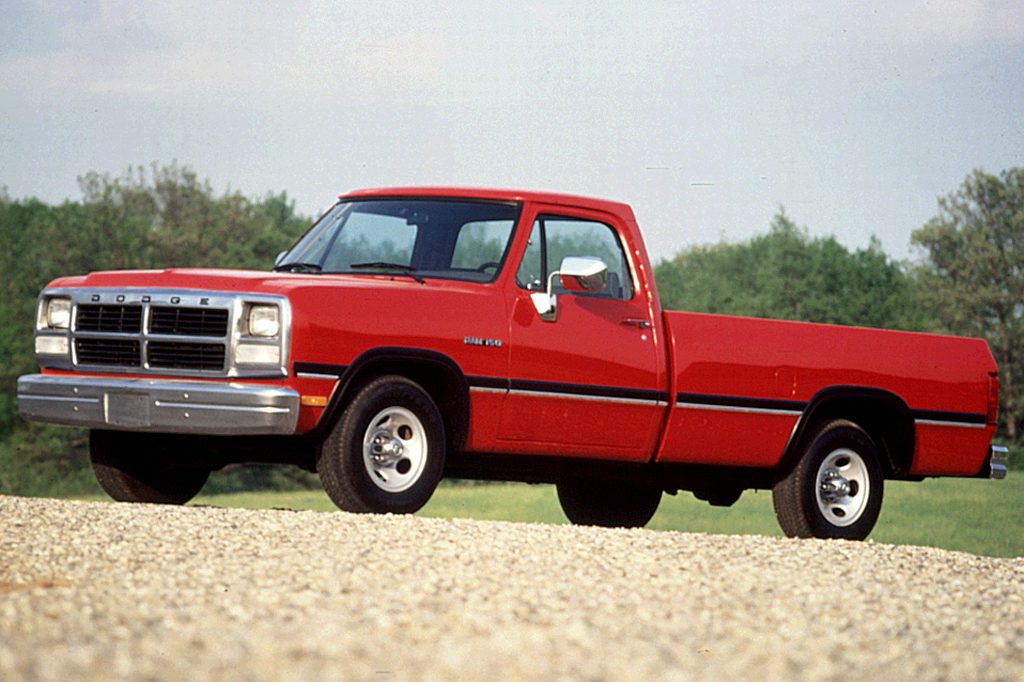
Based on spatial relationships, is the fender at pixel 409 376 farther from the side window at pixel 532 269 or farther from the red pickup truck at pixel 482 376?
the side window at pixel 532 269

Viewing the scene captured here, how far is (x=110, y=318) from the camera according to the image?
10.2 m

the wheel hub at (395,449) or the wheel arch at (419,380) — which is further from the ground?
the wheel arch at (419,380)

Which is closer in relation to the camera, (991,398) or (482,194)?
(482,194)

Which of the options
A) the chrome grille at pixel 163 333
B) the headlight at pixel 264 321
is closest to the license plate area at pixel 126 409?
the chrome grille at pixel 163 333

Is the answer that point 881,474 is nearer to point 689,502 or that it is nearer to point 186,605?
point 186,605

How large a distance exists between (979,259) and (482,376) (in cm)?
6020

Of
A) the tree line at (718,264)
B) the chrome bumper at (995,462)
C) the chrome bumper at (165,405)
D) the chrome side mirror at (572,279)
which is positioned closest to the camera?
the chrome bumper at (165,405)

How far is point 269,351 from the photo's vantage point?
959 centimetres

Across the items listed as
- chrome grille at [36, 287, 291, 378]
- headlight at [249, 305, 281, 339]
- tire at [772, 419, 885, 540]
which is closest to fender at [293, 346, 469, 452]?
headlight at [249, 305, 281, 339]

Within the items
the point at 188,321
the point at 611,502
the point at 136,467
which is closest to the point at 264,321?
the point at 188,321

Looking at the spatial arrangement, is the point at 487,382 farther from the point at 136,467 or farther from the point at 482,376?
the point at 136,467

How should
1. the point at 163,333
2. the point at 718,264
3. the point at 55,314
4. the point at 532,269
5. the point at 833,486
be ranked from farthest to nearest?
the point at 718,264, the point at 833,486, the point at 532,269, the point at 55,314, the point at 163,333

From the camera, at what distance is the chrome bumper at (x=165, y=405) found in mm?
9500

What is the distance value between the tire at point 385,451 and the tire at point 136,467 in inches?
63.1
